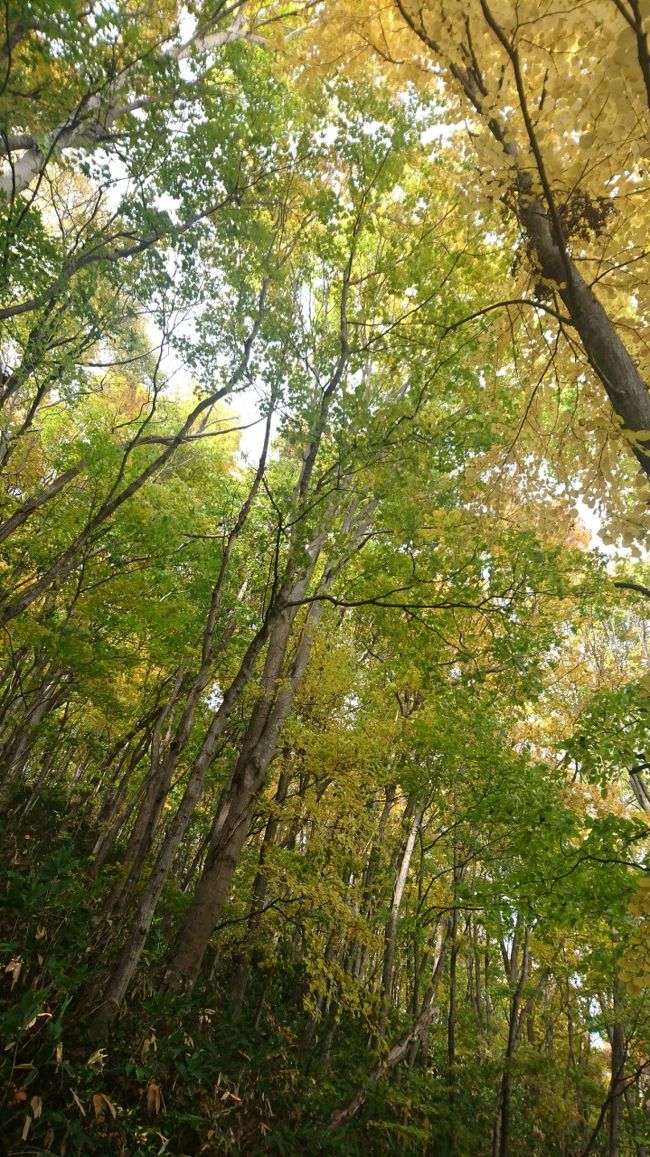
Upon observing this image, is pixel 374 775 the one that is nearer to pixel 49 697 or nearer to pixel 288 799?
pixel 288 799

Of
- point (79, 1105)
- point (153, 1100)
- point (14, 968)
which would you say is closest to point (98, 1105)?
point (79, 1105)

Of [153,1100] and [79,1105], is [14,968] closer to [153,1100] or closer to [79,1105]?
[79,1105]

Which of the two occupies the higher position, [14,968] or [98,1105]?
[14,968]

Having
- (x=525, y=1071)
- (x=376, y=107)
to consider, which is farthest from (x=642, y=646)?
(x=376, y=107)

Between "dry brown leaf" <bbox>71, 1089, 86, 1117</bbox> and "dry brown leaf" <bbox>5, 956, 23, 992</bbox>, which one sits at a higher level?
"dry brown leaf" <bbox>5, 956, 23, 992</bbox>

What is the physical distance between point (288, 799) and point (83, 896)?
295 cm

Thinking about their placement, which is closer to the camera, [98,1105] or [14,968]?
[98,1105]

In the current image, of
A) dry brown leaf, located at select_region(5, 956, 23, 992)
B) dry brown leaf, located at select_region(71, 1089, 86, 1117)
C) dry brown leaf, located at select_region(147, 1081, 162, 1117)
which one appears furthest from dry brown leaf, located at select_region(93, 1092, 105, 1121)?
dry brown leaf, located at select_region(5, 956, 23, 992)

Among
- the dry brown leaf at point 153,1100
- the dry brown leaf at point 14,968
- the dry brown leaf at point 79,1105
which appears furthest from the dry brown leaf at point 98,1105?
the dry brown leaf at point 14,968

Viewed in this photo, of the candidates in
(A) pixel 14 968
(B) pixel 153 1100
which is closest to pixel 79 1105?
(B) pixel 153 1100

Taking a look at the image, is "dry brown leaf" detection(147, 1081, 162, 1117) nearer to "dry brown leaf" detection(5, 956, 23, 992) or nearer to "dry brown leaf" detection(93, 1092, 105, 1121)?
"dry brown leaf" detection(93, 1092, 105, 1121)

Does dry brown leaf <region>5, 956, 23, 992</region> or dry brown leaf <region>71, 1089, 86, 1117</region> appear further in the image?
dry brown leaf <region>5, 956, 23, 992</region>

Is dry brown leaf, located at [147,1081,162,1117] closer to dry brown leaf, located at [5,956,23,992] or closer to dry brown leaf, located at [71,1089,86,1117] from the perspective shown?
dry brown leaf, located at [71,1089,86,1117]

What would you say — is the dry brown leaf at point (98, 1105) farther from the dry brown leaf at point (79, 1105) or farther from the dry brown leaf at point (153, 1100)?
the dry brown leaf at point (153, 1100)
